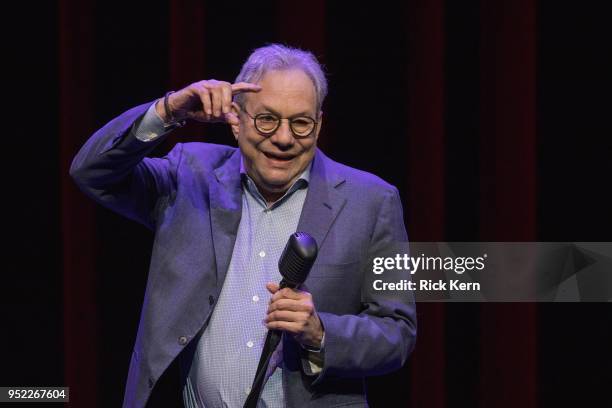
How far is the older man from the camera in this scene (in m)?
1.71

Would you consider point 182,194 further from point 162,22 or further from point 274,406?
point 162,22

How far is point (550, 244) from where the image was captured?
8.89 ft

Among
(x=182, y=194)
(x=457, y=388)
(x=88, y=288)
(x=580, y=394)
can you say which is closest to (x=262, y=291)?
(x=182, y=194)

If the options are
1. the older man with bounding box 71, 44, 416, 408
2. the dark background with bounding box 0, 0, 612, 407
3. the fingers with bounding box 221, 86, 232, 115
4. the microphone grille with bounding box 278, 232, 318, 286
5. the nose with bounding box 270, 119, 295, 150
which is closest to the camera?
the microphone grille with bounding box 278, 232, 318, 286

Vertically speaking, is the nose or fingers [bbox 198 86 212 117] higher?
fingers [bbox 198 86 212 117]

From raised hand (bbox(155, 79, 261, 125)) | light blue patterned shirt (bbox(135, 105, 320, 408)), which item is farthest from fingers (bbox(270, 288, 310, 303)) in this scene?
raised hand (bbox(155, 79, 261, 125))

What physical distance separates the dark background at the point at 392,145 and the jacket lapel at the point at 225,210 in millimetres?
687

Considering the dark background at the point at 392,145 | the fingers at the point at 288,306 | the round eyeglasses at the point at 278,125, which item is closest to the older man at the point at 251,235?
the round eyeglasses at the point at 278,125

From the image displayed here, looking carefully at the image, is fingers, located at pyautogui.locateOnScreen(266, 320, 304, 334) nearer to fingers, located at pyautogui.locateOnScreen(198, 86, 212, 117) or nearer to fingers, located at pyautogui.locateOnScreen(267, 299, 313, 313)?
fingers, located at pyautogui.locateOnScreen(267, 299, 313, 313)

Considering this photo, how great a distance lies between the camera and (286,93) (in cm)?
185

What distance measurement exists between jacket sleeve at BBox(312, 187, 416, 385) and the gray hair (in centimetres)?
32

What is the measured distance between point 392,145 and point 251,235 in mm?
1000

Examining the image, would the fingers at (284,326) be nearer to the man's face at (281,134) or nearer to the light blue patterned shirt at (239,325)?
the light blue patterned shirt at (239,325)

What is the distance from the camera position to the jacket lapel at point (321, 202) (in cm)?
181
